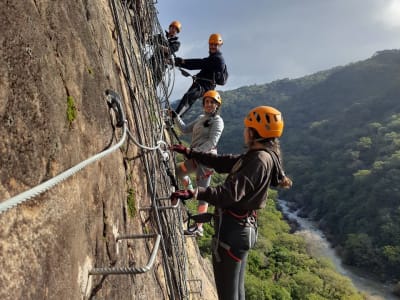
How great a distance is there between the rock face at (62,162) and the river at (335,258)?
151 feet

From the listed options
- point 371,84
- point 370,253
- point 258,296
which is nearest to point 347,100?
point 371,84

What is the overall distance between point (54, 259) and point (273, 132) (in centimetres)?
236

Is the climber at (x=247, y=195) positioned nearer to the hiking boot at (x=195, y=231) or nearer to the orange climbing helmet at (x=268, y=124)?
the orange climbing helmet at (x=268, y=124)

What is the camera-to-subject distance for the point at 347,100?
434 ft

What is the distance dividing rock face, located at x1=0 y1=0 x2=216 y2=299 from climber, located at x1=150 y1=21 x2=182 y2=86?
154 inches

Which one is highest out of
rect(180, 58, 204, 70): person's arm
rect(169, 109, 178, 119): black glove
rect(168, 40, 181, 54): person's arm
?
rect(168, 40, 181, 54): person's arm

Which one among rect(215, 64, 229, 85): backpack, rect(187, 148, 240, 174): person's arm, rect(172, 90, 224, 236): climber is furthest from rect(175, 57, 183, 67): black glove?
rect(187, 148, 240, 174): person's arm

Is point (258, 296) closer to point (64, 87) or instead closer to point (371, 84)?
point (64, 87)

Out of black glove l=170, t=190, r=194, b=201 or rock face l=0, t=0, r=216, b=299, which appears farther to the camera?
black glove l=170, t=190, r=194, b=201

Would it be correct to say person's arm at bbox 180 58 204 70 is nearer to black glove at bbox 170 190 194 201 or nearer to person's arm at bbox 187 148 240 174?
person's arm at bbox 187 148 240 174

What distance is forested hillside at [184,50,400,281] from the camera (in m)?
56.5

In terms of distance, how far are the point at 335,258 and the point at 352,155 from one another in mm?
33370

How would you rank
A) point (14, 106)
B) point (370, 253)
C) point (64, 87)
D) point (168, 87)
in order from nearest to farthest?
point (14, 106) < point (64, 87) < point (168, 87) < point (370, 253)

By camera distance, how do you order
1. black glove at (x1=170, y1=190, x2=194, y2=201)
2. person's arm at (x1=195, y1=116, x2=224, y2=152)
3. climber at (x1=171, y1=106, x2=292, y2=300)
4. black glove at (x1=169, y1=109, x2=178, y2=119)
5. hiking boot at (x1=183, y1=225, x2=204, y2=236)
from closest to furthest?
black glove at (x1=170, y1=190, x2=194, y2=201)
climber at (x1=171, y1=106, x2=292, y2=300)
person's arm at (x1=195, y1=116, x2=224, y2=152)
hiking boot at (x1=183, y1=225, x2=204, y2=236)
black glove at (x1=169, y1=109, x2=178, y2=119)
